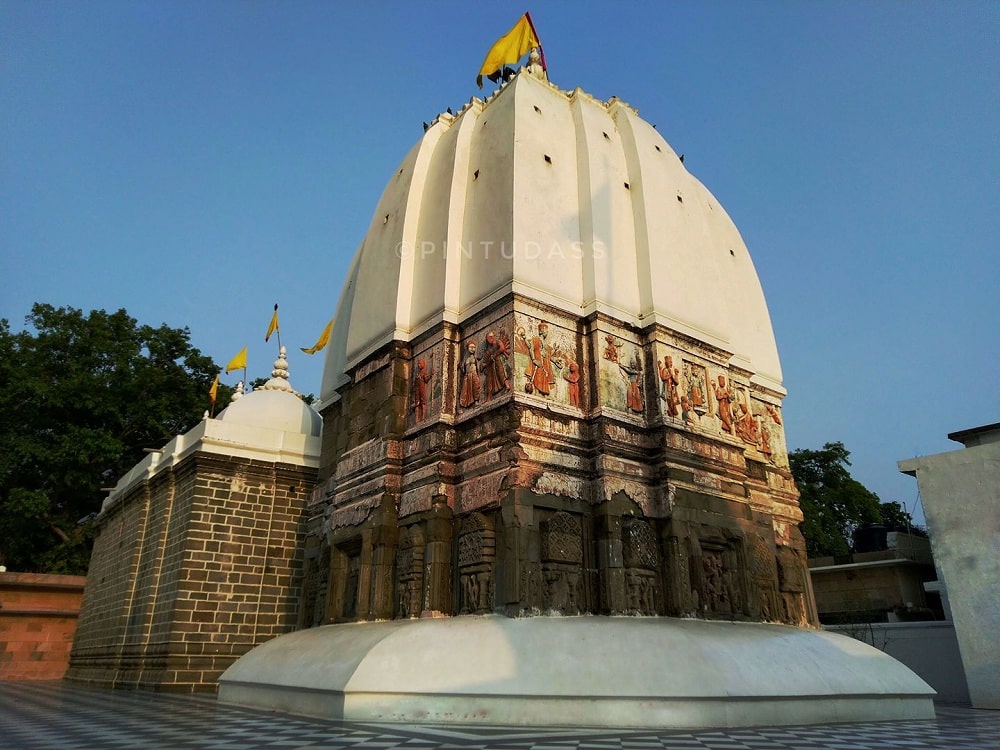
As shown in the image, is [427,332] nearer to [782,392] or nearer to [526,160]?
[526,160]

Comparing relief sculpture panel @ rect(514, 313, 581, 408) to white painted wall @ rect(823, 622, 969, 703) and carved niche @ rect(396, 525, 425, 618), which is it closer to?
carved niche @ rect(396, 525, 425, 618)

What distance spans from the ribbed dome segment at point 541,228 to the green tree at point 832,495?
1896 centimetres

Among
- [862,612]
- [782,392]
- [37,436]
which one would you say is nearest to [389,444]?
[782,392]

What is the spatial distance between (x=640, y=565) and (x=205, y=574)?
8.28 metres

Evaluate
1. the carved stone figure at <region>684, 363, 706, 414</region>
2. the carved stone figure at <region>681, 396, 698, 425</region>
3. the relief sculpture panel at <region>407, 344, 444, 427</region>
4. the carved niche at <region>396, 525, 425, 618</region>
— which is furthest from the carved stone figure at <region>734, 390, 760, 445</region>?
the carved niche at <region>396, 525, 425, 618</region>

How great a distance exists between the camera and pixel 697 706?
739cm

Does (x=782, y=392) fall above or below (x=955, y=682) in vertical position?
above

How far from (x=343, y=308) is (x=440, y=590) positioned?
799cm

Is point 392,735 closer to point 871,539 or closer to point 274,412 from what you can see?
point 274,412

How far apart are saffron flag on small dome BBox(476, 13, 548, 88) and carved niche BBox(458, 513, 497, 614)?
8.85 metres

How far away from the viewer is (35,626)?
19.7 metres

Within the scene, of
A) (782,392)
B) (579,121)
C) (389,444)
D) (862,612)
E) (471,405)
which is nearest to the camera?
(471,405)

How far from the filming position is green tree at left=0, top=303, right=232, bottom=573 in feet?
76.0

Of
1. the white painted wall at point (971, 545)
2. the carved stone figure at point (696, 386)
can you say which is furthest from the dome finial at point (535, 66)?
the white painted wall at point (971, 545)
